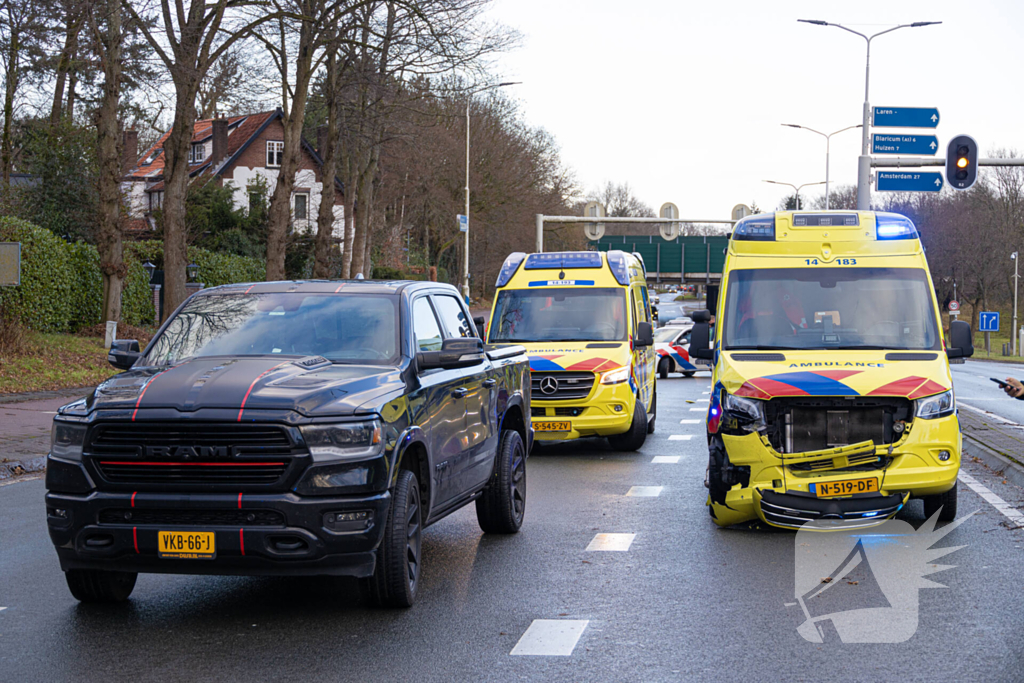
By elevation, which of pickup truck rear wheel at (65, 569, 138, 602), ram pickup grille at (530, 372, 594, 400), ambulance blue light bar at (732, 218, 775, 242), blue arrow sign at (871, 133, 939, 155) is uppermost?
blue arrow sign at (871, 133, 939, 155)

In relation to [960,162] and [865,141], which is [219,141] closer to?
[865,141]

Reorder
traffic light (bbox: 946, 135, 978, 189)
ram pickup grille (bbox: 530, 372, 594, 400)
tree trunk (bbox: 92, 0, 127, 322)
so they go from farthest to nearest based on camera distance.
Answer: tree trunk (bbox: 92, 0, 127, 322), traffic light (bbox: 946, 135, 978, 189), ram pickup grille (bbox: 530, 372, 594, 400)

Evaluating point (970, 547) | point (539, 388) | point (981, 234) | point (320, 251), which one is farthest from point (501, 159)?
point (970, 547)

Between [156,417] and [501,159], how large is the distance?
56322mm

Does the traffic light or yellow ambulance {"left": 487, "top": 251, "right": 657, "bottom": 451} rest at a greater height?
the traffic light

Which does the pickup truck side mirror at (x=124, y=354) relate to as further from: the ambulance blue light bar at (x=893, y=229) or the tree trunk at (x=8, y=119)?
the tree trunk at (x=8, y=119)

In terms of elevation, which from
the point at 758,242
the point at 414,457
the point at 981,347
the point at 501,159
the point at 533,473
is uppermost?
the point at 501,159

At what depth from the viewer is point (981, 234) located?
7344 centimetres

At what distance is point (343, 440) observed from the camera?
5.67m

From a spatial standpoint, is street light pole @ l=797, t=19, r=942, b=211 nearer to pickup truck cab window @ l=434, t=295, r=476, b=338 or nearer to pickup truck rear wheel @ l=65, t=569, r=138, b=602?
pickup truck cab window @ l=434, t=295, r=476, b=338

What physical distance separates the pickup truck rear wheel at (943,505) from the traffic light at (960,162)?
688 inches

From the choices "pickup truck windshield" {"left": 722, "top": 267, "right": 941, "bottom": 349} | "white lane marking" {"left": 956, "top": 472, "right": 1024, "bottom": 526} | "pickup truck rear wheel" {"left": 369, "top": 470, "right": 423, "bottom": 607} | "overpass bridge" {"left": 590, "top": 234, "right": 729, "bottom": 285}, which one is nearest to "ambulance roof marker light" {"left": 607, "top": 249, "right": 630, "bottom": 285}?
"white lane marking" {"left": 956, "top": 472, "right": 1024, "bottom": 526}

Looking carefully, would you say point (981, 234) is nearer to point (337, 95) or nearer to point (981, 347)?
point (981, 347)

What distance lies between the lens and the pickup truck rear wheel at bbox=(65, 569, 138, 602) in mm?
6145
